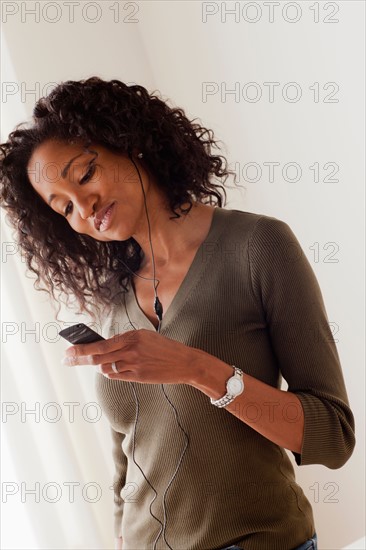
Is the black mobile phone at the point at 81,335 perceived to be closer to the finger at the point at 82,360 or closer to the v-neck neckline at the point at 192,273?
the finger at the point at 82,360

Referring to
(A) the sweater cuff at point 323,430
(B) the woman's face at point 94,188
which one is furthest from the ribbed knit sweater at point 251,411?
(B) the woman's face at point 94,188

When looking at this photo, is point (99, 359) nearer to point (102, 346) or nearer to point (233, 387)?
point (102, 346)

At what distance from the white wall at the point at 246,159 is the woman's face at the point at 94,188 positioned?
0.64m

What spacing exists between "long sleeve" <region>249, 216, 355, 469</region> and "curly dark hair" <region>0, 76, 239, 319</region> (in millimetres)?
237

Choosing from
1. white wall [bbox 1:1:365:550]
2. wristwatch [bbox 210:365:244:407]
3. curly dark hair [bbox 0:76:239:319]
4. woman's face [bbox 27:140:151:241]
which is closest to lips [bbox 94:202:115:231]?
woman's face [bbox 27:140:151:241]

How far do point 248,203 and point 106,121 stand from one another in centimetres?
89

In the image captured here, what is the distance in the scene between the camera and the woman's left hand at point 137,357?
3.31 feet

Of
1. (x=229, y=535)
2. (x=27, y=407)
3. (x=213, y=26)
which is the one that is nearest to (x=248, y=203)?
(x=213, y=26)

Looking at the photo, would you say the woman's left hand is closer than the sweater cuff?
Yes

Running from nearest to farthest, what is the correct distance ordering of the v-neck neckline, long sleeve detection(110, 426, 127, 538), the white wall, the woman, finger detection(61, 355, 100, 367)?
finger detection(61, 355, 100, 367)
the woman
the v-neck neckline
long sleeve detection(110, 426, 127, 538)
the white wall

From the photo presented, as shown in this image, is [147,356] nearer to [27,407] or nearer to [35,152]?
[35,152]

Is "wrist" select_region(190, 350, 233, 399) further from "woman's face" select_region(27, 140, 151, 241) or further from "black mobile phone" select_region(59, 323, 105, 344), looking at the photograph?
"woman's face" select_region(27, 140, 151, 241)

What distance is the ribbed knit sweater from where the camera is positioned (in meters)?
1.15

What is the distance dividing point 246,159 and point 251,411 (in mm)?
1119
